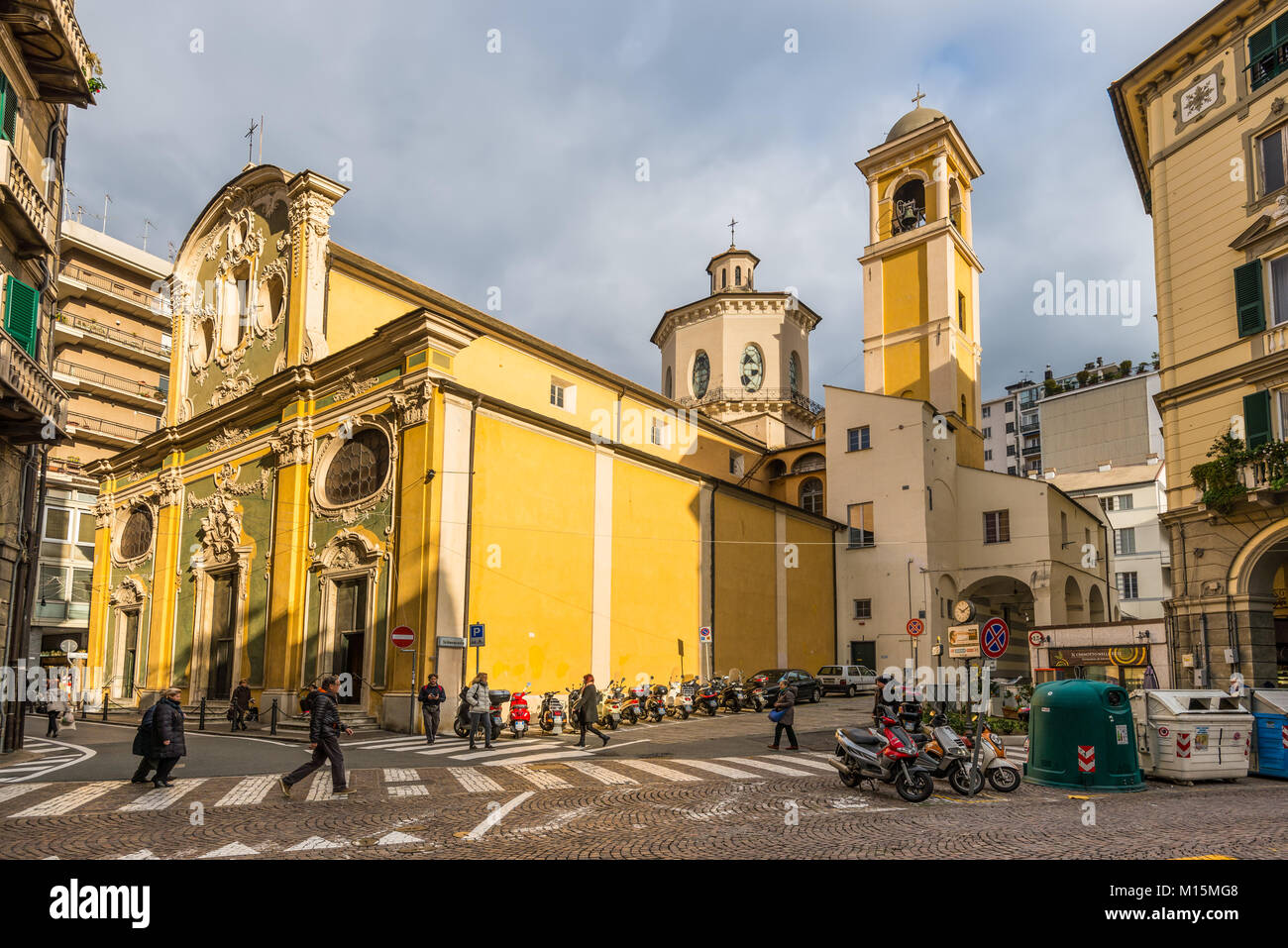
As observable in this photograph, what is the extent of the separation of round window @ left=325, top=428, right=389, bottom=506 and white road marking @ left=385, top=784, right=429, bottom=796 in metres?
13.1

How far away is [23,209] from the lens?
52.1ft

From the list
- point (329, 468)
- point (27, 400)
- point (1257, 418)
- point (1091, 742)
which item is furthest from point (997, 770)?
point (329, 468)

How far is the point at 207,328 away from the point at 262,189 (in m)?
6.26

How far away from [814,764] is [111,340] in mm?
46773

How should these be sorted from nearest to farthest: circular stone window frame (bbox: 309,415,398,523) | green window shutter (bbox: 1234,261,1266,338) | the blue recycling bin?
the blue recycling bin → green window shutter (bbox: 1234,261,1266,338) → circular stone window frame (bbox: 309,415,398,523)

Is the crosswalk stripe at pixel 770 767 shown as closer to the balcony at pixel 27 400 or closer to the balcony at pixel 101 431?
the balcony at pixel 27 400

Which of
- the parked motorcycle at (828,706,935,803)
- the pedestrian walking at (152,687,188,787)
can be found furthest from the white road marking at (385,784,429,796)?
the parked motorcycle at (828,706,935,803)

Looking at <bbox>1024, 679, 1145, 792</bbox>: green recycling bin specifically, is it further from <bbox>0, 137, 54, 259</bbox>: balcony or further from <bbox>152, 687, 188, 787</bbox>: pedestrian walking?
<bbox>0, 137, 54, 259</bbox>: balcony

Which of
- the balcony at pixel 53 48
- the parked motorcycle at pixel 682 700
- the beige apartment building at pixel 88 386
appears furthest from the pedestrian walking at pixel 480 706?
the beige apartment building at pixel 88 386

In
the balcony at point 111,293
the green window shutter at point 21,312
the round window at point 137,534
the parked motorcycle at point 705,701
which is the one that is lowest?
the parked motorcycle at point 705,701

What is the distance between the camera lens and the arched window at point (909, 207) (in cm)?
4412

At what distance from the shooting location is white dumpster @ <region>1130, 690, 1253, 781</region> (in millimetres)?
13570

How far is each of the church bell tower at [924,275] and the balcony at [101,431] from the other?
37.2 meters
